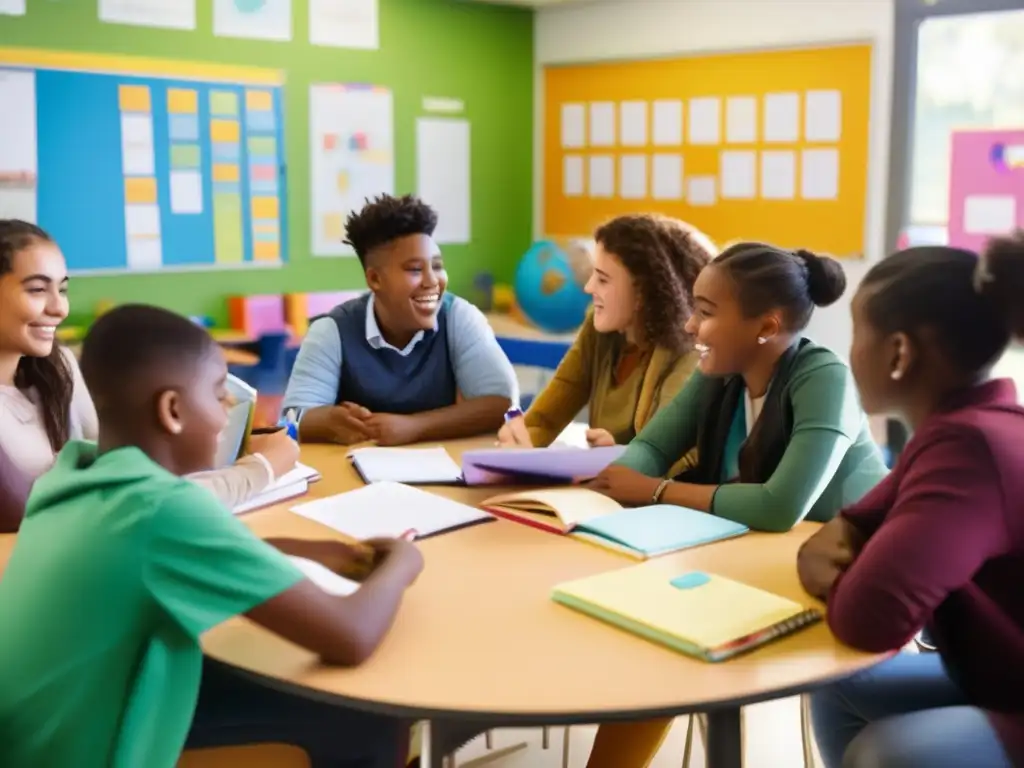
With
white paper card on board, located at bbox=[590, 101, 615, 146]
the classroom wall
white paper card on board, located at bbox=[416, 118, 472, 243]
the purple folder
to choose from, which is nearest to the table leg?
the purple folder

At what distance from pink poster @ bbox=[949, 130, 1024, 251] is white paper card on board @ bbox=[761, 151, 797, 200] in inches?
24.4

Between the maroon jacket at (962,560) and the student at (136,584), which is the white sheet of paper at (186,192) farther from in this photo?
the maroon jacket at (962,560)

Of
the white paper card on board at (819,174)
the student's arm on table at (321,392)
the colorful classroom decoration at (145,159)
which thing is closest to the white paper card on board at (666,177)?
the white paper card on board at (819,174)

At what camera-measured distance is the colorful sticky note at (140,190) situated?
13.4 feet

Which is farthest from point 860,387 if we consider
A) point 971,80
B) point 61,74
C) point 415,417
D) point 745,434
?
point 61,74

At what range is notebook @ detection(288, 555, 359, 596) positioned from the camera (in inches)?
54.2

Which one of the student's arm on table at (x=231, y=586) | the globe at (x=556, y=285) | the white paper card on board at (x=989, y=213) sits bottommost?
the student's arm on table at (x=231, y=586)

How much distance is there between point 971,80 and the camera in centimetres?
404

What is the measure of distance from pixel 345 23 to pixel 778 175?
6.18 ft

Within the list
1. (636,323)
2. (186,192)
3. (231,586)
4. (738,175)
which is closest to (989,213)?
(738,175)

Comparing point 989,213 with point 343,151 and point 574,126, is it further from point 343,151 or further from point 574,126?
point 343,151

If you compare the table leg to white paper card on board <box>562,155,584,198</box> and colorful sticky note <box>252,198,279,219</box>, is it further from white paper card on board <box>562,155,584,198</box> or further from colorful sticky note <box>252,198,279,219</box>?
white paper card on board <box>562,155,584,198</box>

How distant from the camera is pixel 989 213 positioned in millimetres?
3992

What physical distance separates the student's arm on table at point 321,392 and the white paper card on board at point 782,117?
2.47m
